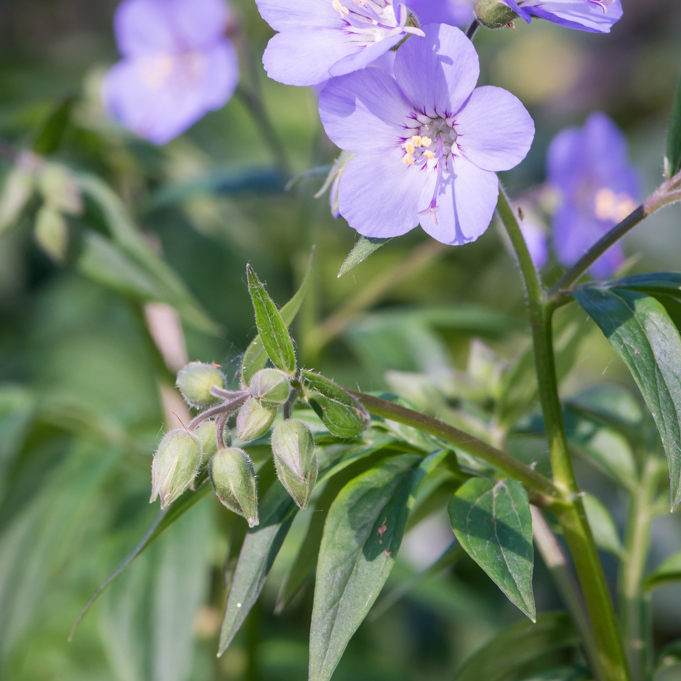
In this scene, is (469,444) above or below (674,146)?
below

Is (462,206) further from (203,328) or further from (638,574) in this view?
(203,328)

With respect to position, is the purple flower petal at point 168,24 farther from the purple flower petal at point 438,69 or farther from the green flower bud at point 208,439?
the green flower bud at point 208,439

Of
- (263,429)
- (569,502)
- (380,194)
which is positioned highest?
(380,194)

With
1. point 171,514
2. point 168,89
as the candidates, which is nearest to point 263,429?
point 171,514

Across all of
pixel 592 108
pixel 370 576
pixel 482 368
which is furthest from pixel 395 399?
pixel 592 108

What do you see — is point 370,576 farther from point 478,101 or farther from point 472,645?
point 472,645

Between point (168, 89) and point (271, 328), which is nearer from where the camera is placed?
point (271, 328)

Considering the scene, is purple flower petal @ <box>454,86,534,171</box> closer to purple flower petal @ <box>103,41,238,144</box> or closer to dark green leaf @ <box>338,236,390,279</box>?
dark green leaf @ <box>338,236,390,279</box>
